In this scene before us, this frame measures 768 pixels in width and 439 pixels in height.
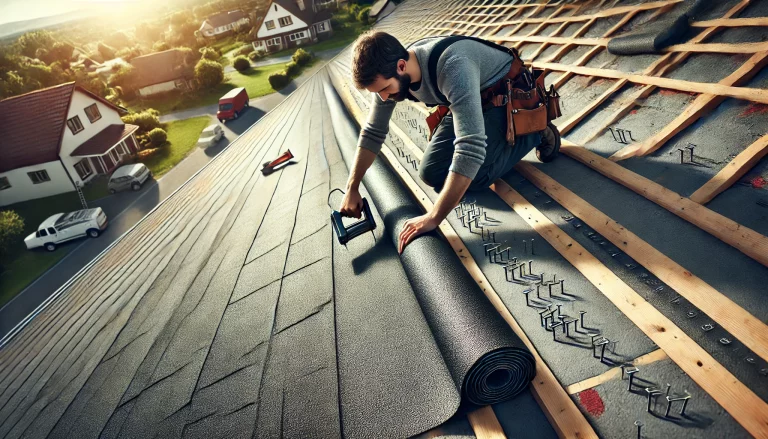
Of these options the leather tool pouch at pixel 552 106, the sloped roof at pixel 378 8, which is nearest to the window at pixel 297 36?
the sloped roof at pixel 378 8

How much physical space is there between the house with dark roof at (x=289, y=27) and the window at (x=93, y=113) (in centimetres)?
2631

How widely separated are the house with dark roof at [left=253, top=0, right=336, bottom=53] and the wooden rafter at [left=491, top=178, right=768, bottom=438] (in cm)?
5050

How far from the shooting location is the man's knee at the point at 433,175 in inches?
138

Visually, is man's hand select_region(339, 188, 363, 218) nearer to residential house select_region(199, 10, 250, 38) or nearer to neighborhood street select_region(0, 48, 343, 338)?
neighborhood street select_region(0, 48, 343, 338)

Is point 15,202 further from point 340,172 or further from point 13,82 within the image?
point 340,172

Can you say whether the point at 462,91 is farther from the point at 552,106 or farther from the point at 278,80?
the point at 278,80

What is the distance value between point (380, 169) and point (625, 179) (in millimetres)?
2189

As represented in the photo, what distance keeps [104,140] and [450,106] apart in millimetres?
29539

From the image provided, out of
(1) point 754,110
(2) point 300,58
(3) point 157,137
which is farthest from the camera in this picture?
(2) point 300,58

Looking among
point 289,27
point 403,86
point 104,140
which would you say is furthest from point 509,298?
point 289,27

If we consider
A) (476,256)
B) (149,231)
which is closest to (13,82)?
(149,231)

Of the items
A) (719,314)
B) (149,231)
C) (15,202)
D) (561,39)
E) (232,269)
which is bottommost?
(15,202)

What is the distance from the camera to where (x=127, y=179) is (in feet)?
71.4

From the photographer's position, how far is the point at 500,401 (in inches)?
71.7
